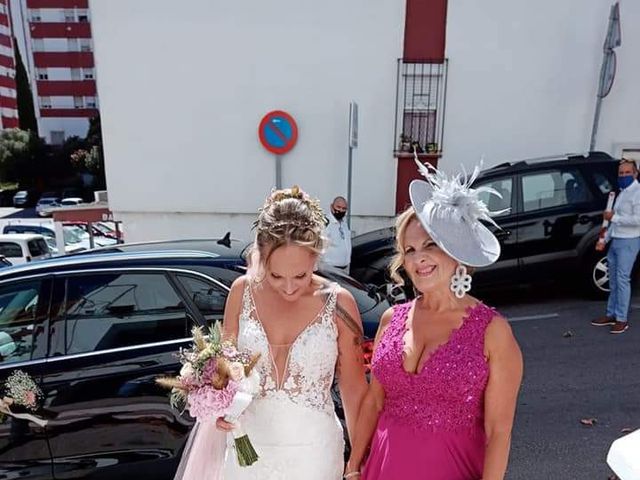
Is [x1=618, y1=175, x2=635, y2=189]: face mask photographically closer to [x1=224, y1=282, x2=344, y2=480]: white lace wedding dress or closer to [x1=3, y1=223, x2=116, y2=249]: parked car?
[x1=224, y1=282, x2=344, y2=480]: white lace wedding dress

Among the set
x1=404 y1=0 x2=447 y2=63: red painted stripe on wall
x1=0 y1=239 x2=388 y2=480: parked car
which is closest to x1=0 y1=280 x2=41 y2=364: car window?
x1=0 y1=239 x2=388 y2=480: parked car

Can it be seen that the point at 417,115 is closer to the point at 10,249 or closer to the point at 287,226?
the point at 287,226

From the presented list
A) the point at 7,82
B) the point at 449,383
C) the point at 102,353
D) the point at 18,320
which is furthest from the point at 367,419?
the point at 7,82

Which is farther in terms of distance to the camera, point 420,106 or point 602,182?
point 420,106

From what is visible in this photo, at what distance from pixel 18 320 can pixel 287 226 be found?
1.81m

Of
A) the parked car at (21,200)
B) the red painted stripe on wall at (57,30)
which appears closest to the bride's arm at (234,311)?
the parked car at (21,200)

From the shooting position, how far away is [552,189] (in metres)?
5.43

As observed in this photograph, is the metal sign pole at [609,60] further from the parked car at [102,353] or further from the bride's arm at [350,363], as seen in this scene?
the bride's arm at [350,363]

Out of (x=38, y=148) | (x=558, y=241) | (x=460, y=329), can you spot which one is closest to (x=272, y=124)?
(x=558, y=241)

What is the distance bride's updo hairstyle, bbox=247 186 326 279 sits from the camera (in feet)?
5.61

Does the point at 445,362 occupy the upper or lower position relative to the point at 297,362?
upper

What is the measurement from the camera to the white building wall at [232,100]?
24.3 ft

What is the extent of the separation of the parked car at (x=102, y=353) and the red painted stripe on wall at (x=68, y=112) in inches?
1897

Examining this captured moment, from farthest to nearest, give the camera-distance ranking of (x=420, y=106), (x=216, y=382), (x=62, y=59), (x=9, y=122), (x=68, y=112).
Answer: (x=9, y=122)
(x=68, y=112)
(x=62, y=59)
(x=420, y=106)
(x=216, y=382)
